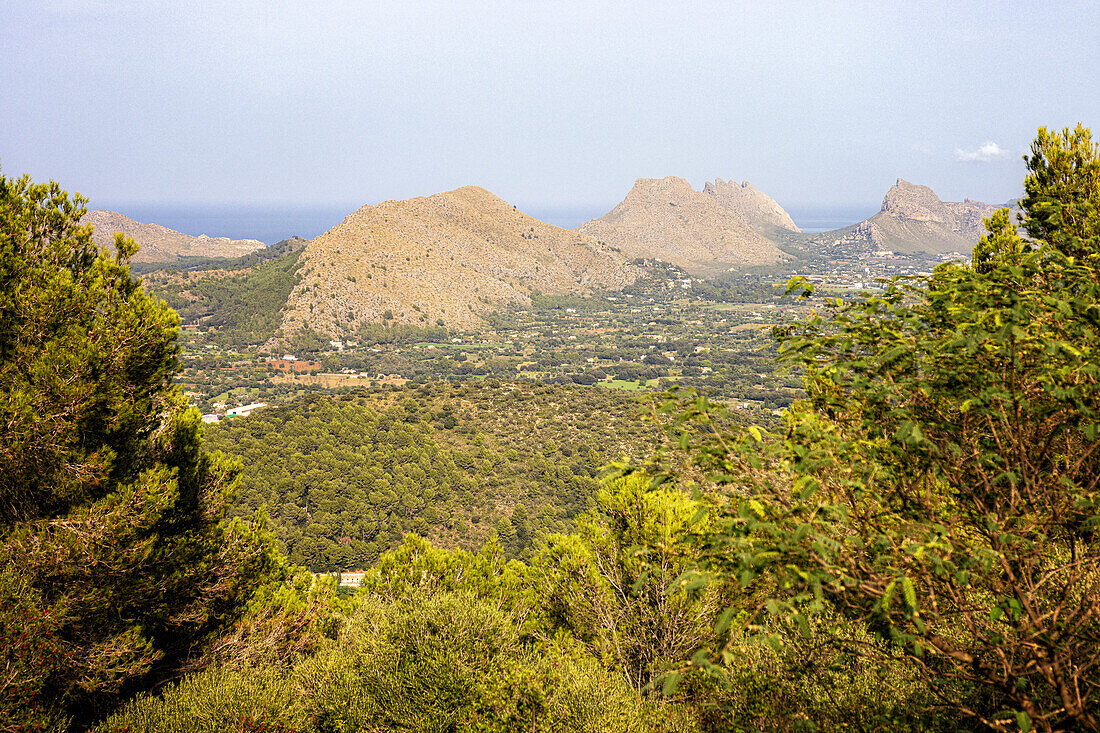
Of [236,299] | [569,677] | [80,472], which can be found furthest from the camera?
[236,299]

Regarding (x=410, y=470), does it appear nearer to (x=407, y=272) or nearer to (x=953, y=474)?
(x=953, y=474)

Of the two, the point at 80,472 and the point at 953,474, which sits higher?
the point at 953,474

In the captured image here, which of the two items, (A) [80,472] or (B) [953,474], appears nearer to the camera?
(B) [953,474]

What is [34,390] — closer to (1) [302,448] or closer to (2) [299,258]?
(1) [302,448]

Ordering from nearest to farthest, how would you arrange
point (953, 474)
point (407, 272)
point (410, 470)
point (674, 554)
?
point (953, 474) → point (674, 554) → point (410, 470) → point (407, 272)

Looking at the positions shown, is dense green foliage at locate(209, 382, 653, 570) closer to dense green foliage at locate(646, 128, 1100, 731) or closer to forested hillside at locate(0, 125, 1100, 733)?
forested hillside at locate(0, 125, 1100, 733)

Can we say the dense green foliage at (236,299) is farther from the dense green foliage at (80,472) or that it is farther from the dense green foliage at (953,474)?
the dense green foliage at (953,474)

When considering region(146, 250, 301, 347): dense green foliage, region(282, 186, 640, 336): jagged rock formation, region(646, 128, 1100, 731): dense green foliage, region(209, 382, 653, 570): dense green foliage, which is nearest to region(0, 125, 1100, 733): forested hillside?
region(646, 128, 1100, 731): dense green foliage

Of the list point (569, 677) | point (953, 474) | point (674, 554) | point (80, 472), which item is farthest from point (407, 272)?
point (953, 474)

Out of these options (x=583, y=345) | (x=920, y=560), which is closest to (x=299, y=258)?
(x=583, y=345)
